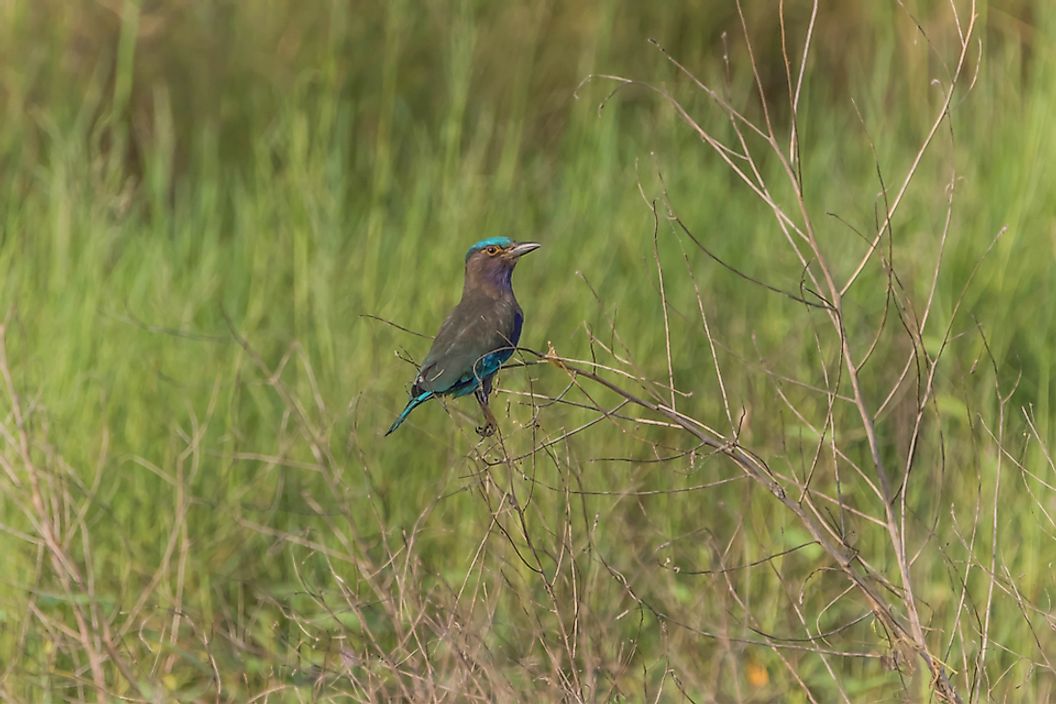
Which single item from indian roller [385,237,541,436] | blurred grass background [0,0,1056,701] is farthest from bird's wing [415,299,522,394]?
blurred grass background [0,0,1056,701]

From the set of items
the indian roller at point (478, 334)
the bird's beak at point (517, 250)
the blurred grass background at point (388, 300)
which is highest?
the bird's beak at point (517, 250)

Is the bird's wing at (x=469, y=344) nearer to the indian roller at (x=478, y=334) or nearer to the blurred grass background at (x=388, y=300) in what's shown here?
the indian roller at (x=478, y=334)

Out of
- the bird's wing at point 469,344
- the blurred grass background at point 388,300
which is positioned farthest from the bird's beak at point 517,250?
the blurred grass background at point 388,300

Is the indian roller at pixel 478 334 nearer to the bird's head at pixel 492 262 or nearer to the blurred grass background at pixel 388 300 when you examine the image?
the bird's head at pixel 492 262

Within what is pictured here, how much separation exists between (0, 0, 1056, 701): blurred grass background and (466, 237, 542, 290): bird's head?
325mm

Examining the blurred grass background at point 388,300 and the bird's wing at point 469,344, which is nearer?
the bird's wing at point 469,344

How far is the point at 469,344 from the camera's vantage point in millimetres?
4395

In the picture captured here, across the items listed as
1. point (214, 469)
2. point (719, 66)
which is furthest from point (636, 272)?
point (719, 66)

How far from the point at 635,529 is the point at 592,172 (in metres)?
2.01

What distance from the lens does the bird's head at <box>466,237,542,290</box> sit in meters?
4.83

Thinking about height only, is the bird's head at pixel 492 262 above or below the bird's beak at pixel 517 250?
below

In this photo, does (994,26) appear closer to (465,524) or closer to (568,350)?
(568,350)

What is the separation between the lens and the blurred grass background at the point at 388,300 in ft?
16.0

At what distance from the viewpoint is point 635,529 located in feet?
17.8
